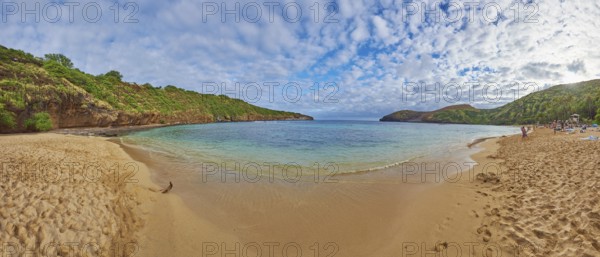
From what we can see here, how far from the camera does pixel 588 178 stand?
6.16 metres

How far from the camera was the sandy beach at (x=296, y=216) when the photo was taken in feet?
13.0

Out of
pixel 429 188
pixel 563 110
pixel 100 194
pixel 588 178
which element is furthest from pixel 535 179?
pixel 563 110

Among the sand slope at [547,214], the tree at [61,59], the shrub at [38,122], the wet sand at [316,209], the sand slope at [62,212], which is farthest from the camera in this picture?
the tree at [61,59]

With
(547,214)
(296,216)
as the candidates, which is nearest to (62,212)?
(296,216)

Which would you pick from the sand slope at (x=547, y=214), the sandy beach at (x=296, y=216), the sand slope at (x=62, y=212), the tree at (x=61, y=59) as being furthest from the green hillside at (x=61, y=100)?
the sand slope at (x=547, y=214)

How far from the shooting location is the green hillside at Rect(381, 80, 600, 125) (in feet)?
222

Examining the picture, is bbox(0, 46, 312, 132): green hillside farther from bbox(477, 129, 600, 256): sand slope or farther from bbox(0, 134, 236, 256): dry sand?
bbox(477, 129, 600, 256): sand slope

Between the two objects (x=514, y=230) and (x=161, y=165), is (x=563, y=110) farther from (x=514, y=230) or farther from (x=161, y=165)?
(x=161, y=165)

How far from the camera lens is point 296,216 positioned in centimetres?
588

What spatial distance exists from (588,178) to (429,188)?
4123mm

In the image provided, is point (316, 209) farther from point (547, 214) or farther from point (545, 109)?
point (545, 109)

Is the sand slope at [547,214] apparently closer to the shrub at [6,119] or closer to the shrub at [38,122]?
the shrub at [6,119]

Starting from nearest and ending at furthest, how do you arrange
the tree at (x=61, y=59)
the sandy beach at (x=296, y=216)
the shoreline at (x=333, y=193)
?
the sandy beach at (x=296, y=216)
the shoreline at (x=333, y=193)
the tree at (x=61, y=59)

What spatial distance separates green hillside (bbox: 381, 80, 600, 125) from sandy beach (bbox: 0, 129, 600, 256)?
63.9m
